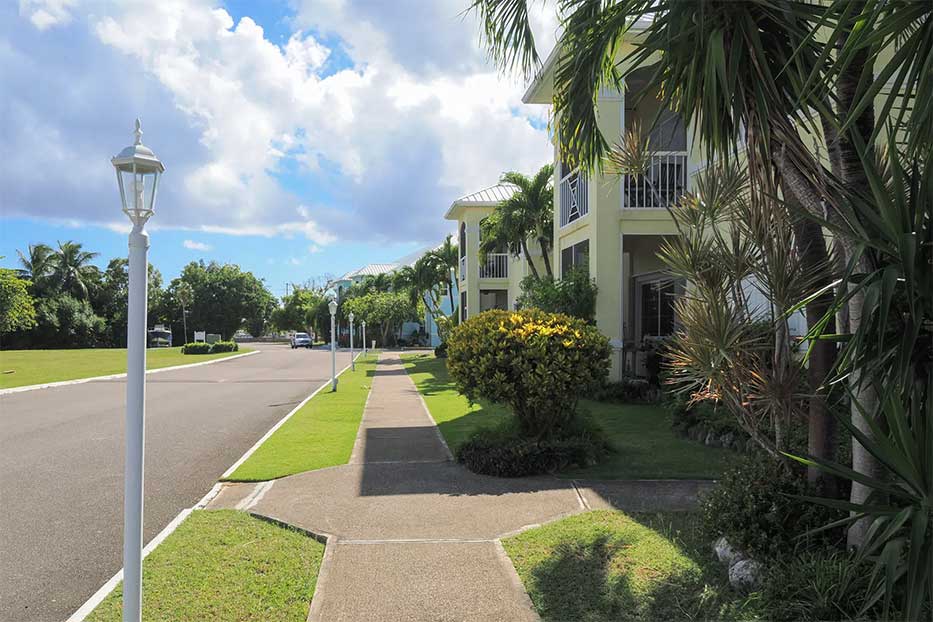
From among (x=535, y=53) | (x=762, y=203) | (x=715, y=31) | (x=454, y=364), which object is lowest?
(x=454, y=364)

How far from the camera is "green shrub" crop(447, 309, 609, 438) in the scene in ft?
25.8

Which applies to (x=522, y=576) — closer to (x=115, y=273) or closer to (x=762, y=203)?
(x=762, y=203)

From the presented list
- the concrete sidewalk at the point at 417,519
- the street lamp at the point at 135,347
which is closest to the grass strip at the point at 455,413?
the concrete sidewalk at the point at 417,519

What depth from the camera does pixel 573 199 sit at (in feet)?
51.0

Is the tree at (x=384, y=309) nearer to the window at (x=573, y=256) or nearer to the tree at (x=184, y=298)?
the tree at (x=184, y=298)

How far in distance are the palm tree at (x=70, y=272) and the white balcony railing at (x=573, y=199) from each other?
57059 mm

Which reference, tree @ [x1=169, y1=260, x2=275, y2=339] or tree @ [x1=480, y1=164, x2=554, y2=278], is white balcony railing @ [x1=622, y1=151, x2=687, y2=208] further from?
tree @ [x1=169, y1=260, x2=275, y2=339]

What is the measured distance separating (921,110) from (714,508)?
9.86ft

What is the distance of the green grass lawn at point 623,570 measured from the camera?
156 inches

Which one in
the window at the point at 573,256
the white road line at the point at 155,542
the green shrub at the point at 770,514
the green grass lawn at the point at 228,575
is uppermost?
the window at the point at 573,256

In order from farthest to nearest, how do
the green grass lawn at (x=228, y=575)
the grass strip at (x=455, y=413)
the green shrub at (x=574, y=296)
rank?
the green shrub at (x=574, y=296)
the grass strip at (x=455, y=413)
the green grass lawn at (x=228, y=575)

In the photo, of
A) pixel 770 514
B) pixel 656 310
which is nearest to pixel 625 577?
pixel 770 514

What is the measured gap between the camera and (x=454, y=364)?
838cm

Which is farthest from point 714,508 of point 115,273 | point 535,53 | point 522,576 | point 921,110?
point 115,273
